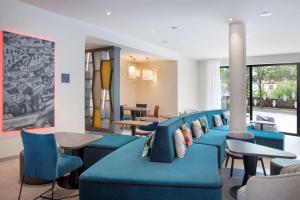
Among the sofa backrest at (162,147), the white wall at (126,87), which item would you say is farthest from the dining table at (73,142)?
the white wall at (126,87)

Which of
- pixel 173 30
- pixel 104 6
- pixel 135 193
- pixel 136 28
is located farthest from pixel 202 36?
pixel 135 193

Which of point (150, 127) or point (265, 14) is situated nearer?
point (265, 14)

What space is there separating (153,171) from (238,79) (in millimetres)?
3328

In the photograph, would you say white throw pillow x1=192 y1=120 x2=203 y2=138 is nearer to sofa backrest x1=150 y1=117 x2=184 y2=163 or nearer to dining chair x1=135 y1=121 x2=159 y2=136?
dining chair x1=135 y1=121 x2=159 y2=136

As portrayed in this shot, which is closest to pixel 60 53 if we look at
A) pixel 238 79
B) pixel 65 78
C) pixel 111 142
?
pixel 65 78

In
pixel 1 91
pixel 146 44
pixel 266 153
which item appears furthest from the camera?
pixel 146 44

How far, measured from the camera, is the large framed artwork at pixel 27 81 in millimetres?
3975

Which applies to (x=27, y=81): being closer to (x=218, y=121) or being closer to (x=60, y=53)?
(x=60, y=53)

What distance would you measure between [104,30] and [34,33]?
189 cm

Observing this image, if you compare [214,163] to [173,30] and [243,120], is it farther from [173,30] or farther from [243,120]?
[173,30]

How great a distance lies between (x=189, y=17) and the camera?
485 centimetres

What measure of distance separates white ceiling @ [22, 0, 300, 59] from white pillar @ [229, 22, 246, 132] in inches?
17.3

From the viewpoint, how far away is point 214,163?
2.78m

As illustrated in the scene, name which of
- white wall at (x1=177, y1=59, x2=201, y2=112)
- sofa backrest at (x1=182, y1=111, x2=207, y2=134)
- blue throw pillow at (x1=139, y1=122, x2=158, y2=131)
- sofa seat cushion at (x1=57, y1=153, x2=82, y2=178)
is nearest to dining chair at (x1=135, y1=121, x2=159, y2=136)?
blue throw pillow at (x1=139, y1=122, x2=158, y2=131)
